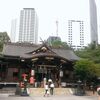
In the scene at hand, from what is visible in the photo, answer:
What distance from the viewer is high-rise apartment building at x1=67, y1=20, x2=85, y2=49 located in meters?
108

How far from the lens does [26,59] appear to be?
2936cm

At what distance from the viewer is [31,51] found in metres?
33.2

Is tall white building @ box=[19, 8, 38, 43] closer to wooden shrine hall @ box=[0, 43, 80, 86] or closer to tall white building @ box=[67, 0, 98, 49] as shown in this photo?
tall white building @ box=[67, 0, 98, 49]

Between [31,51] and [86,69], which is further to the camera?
[31,51]

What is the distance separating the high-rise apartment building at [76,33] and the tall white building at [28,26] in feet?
54.1

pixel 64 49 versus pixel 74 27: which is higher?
pixel 74 27

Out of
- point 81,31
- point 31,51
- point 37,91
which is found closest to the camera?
point 37,91

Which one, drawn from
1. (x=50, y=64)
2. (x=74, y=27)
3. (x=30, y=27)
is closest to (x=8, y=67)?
(x=50, y=64)

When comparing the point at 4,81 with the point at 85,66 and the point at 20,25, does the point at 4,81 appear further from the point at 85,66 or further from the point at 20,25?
the point at 20,25

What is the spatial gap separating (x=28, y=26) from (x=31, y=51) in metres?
77.1

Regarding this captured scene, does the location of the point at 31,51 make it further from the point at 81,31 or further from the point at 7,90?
the point at 81,31

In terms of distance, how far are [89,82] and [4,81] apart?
A: 11.1 metres

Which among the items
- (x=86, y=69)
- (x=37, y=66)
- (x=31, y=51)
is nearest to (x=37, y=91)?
(x=37, y=66)

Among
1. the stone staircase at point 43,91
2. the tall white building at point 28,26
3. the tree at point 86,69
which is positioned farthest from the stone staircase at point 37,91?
the tall white building at point 28,26
